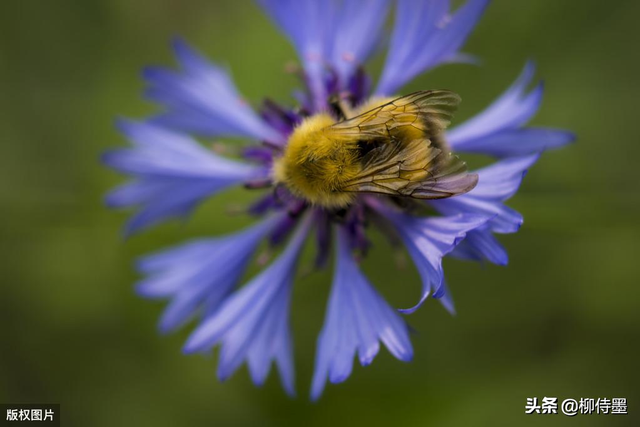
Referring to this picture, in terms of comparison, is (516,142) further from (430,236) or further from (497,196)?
(430,236)

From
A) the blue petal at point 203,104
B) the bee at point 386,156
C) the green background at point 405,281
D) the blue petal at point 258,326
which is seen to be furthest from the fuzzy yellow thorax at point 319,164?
the green background at point 405,281

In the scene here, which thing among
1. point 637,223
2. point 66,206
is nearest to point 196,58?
point 66,206

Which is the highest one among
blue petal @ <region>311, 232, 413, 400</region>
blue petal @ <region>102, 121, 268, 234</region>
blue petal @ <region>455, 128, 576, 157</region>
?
blue petal @ <region>102, 121, 268, 234</region>

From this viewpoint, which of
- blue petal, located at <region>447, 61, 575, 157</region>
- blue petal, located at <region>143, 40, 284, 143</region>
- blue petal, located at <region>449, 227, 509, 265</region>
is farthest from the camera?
blue petal, located at <region>143, 40, 284, 143</region>

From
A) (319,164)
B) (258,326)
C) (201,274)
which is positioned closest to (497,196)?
(319,164)

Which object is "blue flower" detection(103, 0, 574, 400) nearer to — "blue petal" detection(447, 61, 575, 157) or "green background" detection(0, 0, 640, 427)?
"blue petal" detection(447, 61, 575, 157)

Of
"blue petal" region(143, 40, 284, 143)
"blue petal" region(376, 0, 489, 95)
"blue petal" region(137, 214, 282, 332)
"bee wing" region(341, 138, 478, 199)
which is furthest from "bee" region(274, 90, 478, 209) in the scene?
"blue petal" region(143, 40, 284, 143)

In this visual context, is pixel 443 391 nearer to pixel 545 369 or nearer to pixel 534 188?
pixel 545 369

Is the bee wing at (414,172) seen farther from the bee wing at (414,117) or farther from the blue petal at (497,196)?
the blue petal at (497,196)
